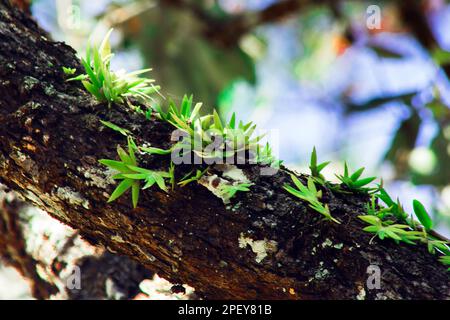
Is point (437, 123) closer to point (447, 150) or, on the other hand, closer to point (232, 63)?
point (447, 150)

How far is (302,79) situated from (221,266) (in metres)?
4.18

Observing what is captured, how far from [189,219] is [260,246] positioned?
0.12 meters

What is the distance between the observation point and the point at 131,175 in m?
0.93

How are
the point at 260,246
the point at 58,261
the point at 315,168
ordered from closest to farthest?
the point at 260,246 < the point at 315,168 < the point at 58,261

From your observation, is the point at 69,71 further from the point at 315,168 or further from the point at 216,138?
the point at 315,168

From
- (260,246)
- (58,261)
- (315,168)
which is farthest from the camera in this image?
(58,261)

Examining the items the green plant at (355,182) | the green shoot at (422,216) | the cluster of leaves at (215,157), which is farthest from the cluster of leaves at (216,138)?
the green shoot at (422,216)

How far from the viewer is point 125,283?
1424 millimetres

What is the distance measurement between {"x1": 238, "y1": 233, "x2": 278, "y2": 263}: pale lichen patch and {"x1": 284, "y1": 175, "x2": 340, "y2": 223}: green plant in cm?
9

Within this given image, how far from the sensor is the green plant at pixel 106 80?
1038mm

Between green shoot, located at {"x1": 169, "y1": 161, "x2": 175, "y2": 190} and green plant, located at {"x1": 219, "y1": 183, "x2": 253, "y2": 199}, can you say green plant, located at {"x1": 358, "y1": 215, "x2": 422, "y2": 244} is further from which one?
green shoot, located at {"x1": 169, "y1": 161, "x2": 175, "y2": 190}

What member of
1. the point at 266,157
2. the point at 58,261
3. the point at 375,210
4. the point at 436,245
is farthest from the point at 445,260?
the point at 58,261

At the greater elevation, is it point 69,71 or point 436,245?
point 69,71
